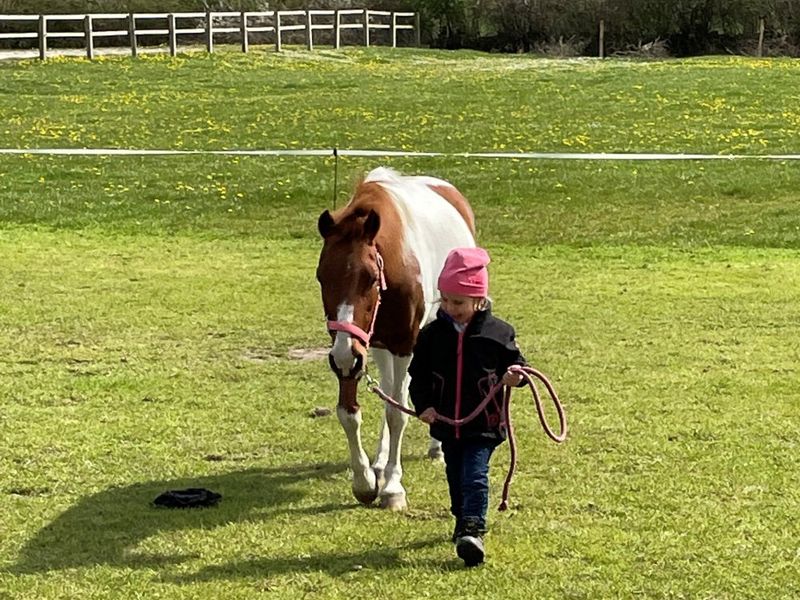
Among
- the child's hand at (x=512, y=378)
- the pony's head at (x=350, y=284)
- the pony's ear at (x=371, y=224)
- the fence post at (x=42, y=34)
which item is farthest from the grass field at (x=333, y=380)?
the fence post at (x=42, y=34)

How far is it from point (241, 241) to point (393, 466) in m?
10.3

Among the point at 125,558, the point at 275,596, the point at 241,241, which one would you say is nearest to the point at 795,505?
the point at 275,596

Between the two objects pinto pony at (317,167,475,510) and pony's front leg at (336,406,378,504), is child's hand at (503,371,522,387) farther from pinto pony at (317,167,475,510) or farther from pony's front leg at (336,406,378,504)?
pony's front leg at (336,406,378,504)

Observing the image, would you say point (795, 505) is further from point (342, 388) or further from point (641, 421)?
point (342, 388)

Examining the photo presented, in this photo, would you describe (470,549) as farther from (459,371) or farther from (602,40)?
(602,40)

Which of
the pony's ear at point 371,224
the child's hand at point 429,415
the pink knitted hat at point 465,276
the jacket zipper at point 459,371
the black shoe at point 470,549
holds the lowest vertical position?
the black shoe at point 470,549

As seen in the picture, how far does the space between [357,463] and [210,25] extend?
42369 mm

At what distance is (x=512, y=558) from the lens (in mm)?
5238

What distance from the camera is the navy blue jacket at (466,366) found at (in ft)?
17.2

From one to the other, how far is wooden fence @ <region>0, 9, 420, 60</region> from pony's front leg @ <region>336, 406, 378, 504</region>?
3846 centimetres

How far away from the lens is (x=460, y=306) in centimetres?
521

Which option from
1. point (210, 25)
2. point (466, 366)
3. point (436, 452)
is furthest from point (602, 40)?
point (466, 366)

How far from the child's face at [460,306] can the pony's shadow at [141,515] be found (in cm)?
137

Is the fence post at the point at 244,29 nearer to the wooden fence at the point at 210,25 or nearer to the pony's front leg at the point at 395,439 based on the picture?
the wooden fence at the point at 210,25
